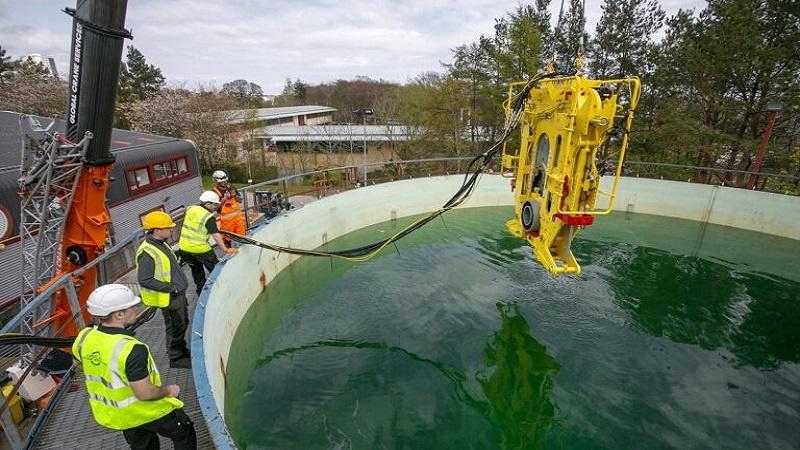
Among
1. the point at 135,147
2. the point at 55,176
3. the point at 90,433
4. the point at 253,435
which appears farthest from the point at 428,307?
the point at 135,147

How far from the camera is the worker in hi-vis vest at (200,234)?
17.5 feet

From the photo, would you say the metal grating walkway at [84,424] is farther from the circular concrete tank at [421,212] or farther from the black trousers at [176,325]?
the circular concrete tank at [421,212]

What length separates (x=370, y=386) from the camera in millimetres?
5820

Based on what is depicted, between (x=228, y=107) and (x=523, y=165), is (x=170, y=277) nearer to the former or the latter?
(x=523, y=165)

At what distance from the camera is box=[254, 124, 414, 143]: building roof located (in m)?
26.7

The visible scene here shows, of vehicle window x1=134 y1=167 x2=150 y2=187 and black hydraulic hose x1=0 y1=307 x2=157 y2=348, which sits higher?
black hydraulic hose x1=0 y1=307 x2=157 y2=348

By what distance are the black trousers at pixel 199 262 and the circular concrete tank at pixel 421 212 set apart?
211 mm

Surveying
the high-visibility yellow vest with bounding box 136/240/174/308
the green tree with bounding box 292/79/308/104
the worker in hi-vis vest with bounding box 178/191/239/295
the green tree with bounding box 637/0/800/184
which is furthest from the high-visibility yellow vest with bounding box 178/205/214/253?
the green tree with bounding box 292/79/308/104

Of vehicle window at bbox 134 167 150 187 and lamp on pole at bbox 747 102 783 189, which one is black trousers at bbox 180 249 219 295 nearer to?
vehicle window at bbox 134 167 150 187

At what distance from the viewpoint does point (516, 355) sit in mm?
6664

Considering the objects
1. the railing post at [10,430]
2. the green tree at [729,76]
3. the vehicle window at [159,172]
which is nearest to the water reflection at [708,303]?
the railing post at [10,430]

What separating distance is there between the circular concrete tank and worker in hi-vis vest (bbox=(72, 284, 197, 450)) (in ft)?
4.27

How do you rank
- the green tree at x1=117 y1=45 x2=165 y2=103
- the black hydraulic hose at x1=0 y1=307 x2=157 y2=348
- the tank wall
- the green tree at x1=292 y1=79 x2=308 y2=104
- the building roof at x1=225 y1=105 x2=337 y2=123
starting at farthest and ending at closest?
the green tree at x1=292 y1=79 x2=308 y2=104, the green tree at x1=117 y1=45 x2=165 y2=103, the building roof at x1=225 y1=105 x2=337 y2=123, the tank wall, the black hydraulic hose at x1=0 y1=307 x2=157 y2=348

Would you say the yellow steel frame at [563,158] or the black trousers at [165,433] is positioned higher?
the yellow steel frame at [563,158]
